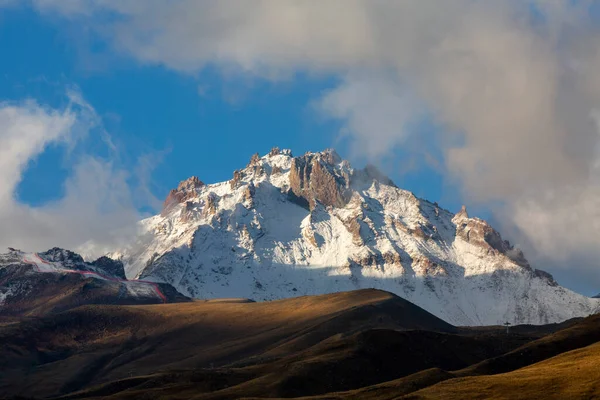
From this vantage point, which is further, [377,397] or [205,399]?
[205,399]

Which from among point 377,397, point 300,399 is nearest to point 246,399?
point 300,399

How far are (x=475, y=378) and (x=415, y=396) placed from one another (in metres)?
17.5

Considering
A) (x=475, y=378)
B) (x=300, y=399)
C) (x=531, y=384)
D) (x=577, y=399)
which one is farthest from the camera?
(x=300, y=399)

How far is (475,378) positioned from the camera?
166 meters

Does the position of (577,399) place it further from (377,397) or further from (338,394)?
(338,394)

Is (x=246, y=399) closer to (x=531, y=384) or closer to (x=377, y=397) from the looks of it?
(x=377, y=397)

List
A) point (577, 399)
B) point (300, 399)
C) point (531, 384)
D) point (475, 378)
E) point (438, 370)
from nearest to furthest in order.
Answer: point (577, 399) < point (531, 384) < point (475, 378) < point (300, 399) < point (438, 370)

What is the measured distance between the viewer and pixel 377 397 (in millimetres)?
172875

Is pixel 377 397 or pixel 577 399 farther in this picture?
pixel 377 397

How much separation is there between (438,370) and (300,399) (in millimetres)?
36797

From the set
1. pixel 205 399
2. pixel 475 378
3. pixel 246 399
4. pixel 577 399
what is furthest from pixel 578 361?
pixel 205 399

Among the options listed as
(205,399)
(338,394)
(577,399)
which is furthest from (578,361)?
(205,399)

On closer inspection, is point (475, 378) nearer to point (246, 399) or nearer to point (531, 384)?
point (531, 384)

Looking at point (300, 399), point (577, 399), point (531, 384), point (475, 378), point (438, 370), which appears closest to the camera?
point (577, 399)
